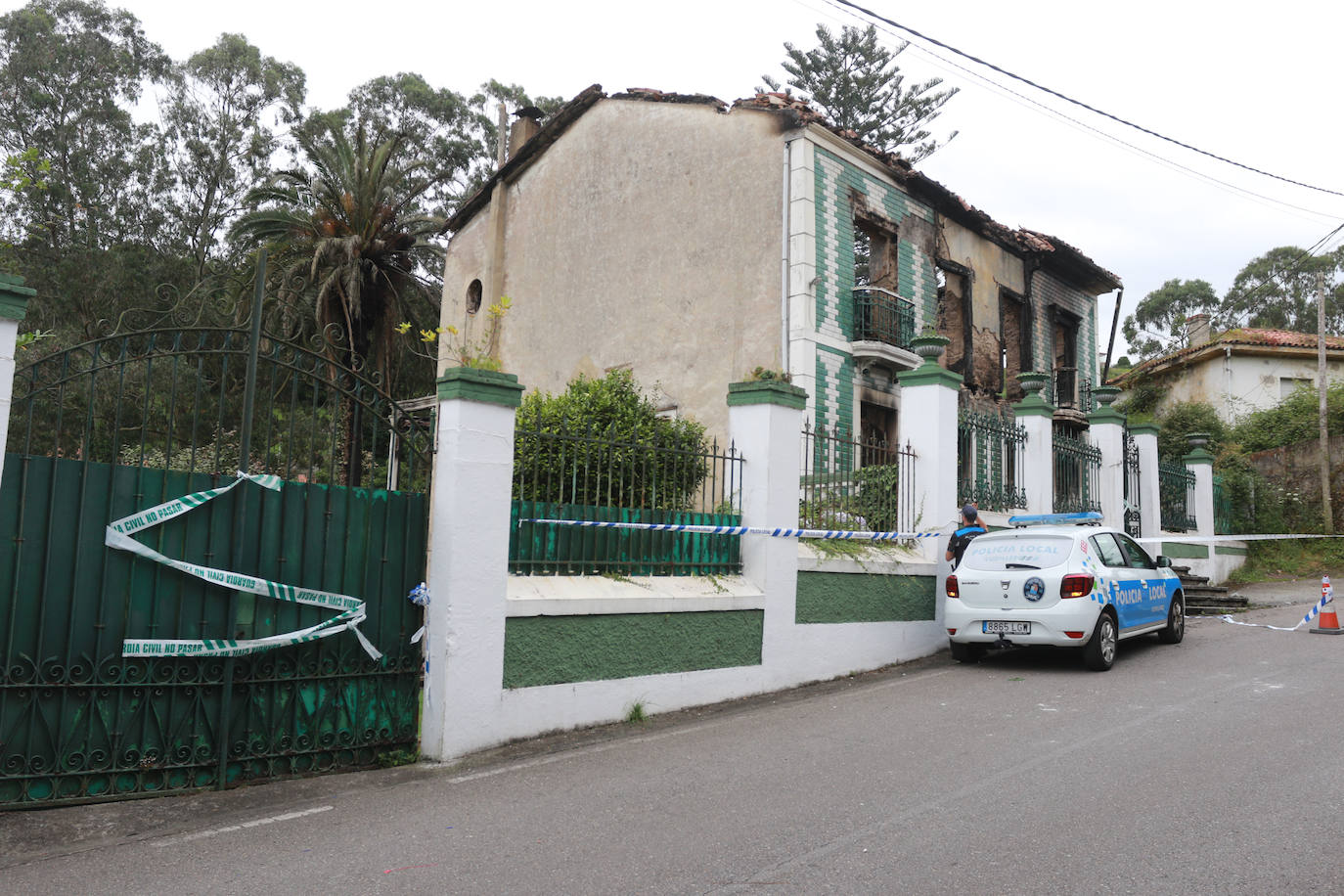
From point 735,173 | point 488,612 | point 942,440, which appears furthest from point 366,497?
point 735,173

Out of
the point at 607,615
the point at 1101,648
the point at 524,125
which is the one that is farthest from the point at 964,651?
the point at 524,125

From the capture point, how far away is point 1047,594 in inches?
363

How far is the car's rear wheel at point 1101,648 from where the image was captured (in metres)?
9.24

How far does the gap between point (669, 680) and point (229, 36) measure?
3538cm

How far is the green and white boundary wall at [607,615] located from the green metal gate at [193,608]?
1.18 feet

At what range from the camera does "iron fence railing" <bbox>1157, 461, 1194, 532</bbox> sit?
1728cm

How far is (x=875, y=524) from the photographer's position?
35.3 feet

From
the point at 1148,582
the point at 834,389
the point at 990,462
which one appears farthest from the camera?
the point at 834,389

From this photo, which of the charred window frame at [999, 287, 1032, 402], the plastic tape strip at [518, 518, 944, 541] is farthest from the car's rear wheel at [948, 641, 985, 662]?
the charred window frame at [999, 287, 1032, 402]

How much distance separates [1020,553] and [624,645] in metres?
4.25

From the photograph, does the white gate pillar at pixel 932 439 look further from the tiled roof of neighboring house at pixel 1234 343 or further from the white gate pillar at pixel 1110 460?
the tiled roof of neighboring house at pixel 1234 343

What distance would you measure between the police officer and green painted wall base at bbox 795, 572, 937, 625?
37 centimetres

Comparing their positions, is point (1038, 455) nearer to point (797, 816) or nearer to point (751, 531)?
point (751, 531)

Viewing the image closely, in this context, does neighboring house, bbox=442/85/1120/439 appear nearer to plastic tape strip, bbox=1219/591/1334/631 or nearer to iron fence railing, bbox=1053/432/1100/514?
iron fence railing, bbox=1053/432/1100/514
